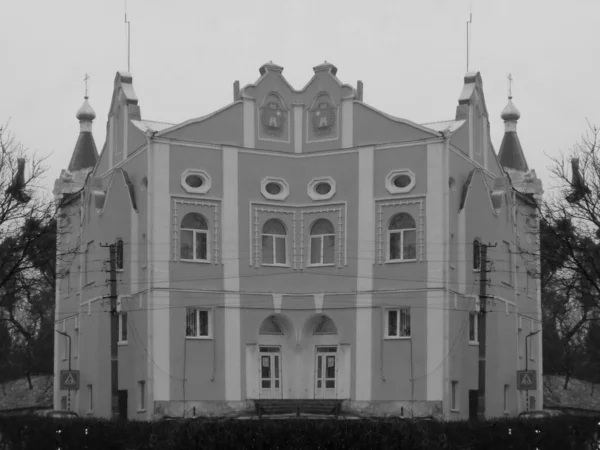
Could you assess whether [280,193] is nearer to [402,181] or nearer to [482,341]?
[402,181]

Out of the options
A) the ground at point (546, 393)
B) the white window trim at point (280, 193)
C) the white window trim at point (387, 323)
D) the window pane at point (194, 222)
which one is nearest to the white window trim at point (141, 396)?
the window pane at point (194, 222)

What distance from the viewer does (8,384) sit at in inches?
3364

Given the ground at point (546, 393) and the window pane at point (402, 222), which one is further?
the ground at point (546, 393)

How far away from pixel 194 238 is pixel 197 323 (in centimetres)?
321

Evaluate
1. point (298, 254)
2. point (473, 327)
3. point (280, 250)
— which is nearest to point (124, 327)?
point (280, 250)

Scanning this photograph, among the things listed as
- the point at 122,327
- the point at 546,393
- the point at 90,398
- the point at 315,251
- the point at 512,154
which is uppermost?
the point at 512,154

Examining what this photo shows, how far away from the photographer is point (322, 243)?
56.9 metres

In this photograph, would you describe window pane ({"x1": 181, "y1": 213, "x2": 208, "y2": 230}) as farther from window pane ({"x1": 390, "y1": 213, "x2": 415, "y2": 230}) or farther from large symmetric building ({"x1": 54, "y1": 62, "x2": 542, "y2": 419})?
window pane ({"x1": 390, "y1": 213, "x2": 415, "y2": 230})

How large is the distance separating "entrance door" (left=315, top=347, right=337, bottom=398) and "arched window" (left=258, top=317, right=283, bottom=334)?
185 centimetres

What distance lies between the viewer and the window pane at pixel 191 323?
179 ft

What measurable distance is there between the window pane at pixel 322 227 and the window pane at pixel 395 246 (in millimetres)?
2516

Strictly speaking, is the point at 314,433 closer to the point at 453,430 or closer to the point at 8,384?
the point at 453,430

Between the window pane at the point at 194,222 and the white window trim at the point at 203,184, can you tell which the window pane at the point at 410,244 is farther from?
the white window trim at the point at 203,184

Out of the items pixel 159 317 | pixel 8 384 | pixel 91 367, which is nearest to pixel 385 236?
pixel 159 317
